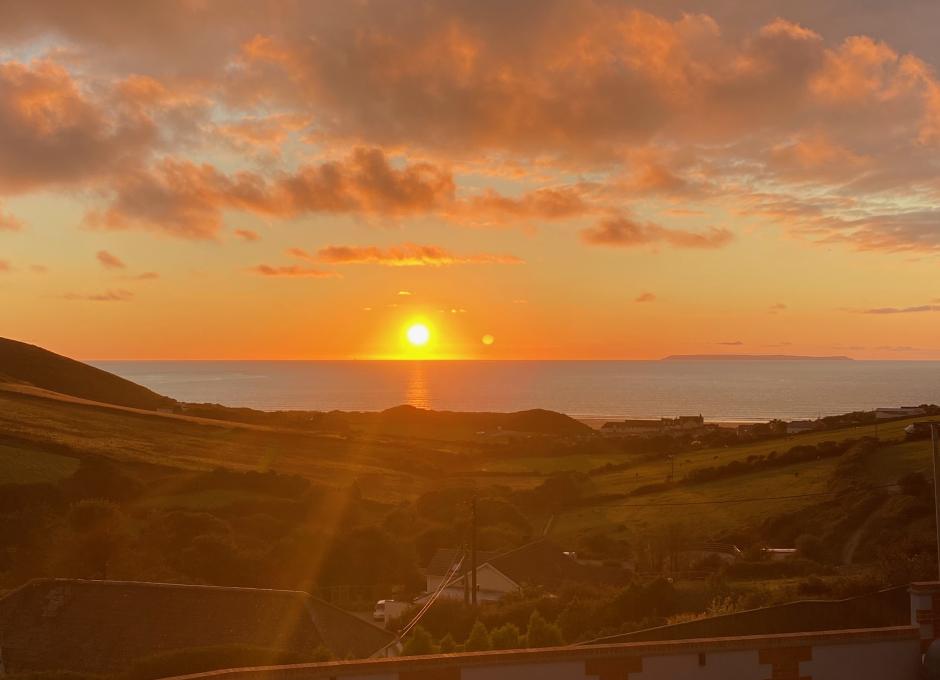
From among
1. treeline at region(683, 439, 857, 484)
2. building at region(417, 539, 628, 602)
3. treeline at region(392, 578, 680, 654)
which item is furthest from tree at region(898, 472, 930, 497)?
treeline at region(392, 578, 680, 654)

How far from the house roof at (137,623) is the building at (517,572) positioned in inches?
536

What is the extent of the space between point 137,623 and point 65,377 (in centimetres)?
11426

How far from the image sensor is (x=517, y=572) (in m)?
38.2

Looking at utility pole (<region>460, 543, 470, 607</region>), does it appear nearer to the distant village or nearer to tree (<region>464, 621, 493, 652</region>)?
tree (<region>464, 621, 493, 652</region>)

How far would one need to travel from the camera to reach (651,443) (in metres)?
89.5

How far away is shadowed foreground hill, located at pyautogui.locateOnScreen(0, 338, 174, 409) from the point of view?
391 ft

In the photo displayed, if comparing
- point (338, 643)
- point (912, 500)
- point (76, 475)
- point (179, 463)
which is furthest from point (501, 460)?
point (338, 643)

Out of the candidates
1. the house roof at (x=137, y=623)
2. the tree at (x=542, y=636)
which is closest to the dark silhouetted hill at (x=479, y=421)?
the house roof at (x=137, y=623)

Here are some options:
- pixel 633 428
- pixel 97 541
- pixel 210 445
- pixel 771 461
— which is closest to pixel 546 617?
pixel 97 541

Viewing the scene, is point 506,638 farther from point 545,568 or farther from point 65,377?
point 65,377

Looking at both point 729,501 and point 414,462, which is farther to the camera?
point 414,462

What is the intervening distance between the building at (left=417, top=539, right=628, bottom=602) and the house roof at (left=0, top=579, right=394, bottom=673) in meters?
13.6

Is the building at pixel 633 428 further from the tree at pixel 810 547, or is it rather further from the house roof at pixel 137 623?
the house roof at pixel 137 623

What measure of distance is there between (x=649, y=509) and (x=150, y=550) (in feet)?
104
